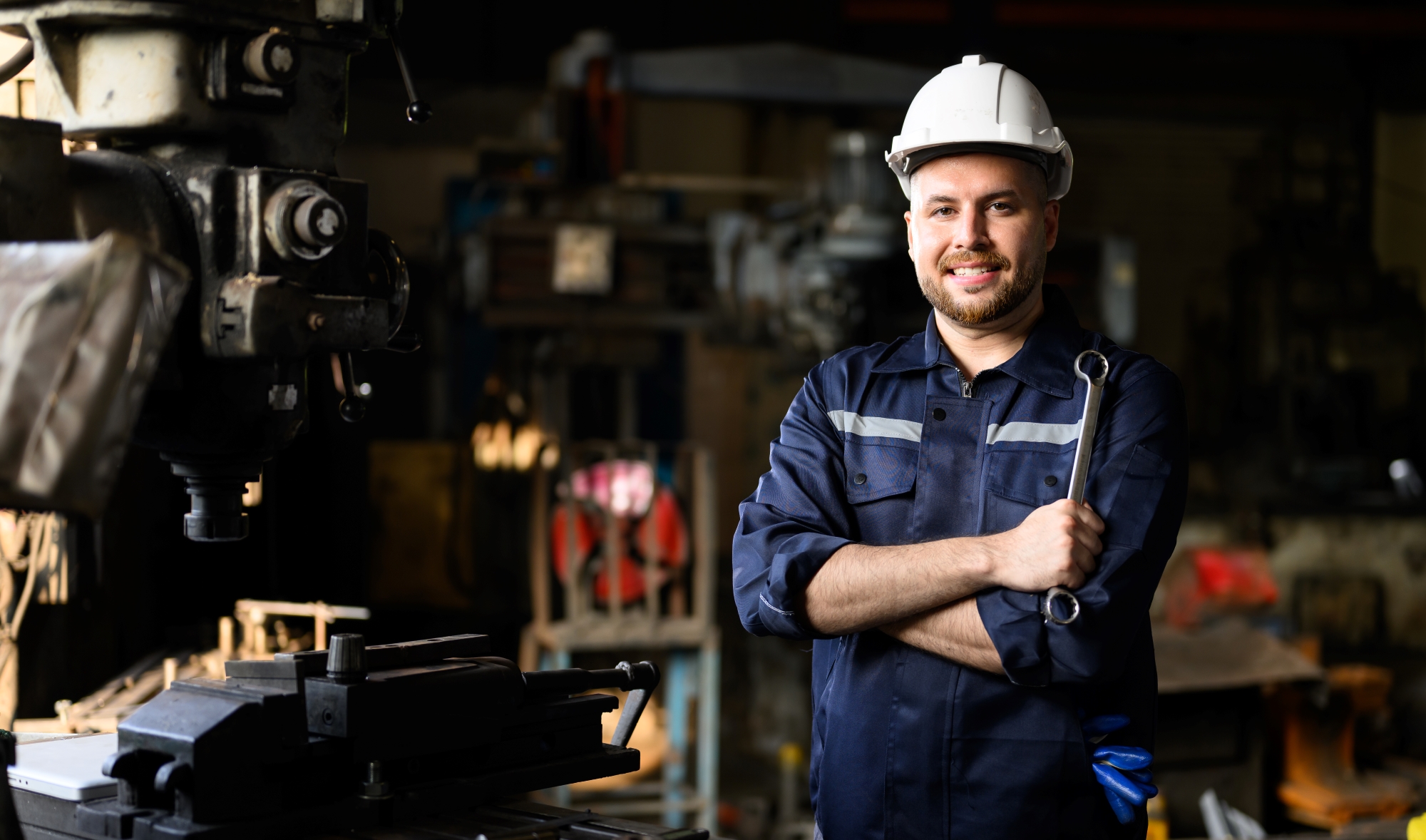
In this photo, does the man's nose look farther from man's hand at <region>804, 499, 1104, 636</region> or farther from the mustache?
man's hand at <region>804, 499, 1104, 636</region>

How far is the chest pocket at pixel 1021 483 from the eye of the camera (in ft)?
5.28

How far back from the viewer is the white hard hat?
1.69 meters

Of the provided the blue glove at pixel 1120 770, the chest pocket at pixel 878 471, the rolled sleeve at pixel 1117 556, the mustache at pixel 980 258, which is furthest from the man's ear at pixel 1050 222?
the blue glove at pixel 1120 770

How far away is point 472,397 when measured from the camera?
23.7 feet

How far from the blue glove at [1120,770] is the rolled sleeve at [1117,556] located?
3.4 inches

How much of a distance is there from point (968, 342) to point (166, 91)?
1.03 metres

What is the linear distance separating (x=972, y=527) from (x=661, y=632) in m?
3.15

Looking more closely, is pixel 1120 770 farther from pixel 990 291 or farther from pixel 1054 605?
pixel 990 291

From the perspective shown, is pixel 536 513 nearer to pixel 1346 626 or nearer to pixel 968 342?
pixel 968 342

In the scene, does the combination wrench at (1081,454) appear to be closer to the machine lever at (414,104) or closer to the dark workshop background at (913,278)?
the machine lever at (414,104)

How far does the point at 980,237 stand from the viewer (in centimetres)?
166

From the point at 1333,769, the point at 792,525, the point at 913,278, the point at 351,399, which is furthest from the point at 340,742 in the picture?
the point at 913,278

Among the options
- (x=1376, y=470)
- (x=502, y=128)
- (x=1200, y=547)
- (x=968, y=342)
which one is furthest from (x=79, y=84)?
(x=1376, y=470)

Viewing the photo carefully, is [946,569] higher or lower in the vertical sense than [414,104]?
lower
